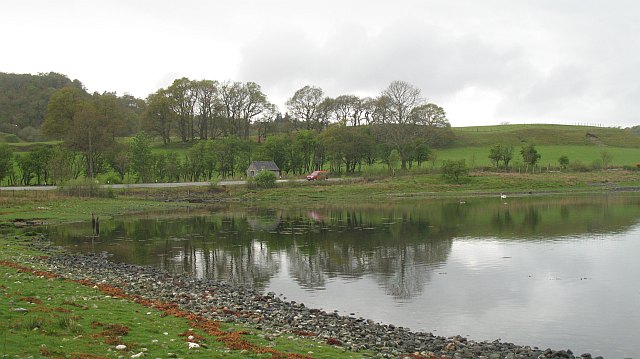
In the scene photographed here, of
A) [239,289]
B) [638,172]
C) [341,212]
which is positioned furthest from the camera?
[638,172]

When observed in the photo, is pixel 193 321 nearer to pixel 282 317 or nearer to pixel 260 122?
pixel 282 317

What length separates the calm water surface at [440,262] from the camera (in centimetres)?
1955

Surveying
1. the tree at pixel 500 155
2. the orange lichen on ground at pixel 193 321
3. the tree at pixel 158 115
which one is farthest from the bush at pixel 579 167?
the orange lichen on ground at pixel 193 321

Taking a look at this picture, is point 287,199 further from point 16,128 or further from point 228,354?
point 16,128

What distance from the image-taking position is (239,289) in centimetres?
2453

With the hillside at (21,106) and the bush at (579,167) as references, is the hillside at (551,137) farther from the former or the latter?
the hillside at (21,106)

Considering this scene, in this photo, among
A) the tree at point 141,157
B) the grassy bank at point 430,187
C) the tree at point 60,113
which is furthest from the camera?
the tree at point 60,113

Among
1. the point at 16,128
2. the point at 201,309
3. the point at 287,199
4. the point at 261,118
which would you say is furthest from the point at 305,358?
the point at 16,128

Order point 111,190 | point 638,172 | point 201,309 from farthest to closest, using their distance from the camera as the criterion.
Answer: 1. point 638,172
2. point 111,190
3. point 201,309

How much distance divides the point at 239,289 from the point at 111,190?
63092mm

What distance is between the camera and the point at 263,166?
105 meters

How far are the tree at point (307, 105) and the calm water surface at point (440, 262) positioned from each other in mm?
71457

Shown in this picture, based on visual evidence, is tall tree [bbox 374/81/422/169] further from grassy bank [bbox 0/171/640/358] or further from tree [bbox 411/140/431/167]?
grassy bank [bbox 0/171/640/358]

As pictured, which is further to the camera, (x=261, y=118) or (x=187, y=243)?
(x=261, y=118)
